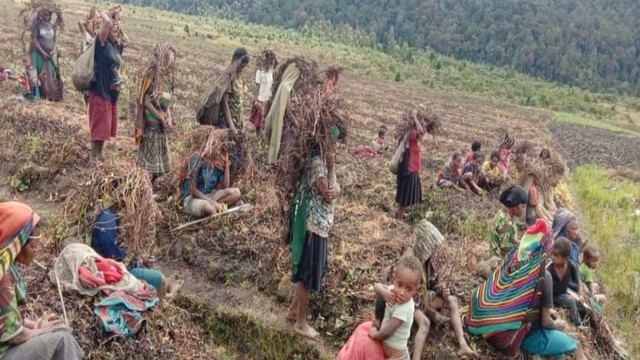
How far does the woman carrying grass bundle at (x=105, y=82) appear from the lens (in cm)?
696

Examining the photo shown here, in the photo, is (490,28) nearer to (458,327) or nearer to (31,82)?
(31,82)

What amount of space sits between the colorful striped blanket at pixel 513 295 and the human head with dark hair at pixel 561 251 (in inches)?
16.3

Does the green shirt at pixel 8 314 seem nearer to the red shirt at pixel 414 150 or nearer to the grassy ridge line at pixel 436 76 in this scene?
the red shirt at pixel 414 150

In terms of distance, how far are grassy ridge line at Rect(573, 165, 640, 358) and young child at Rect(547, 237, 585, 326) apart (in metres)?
1.22

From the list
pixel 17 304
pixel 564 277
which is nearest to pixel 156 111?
pixel 17 304

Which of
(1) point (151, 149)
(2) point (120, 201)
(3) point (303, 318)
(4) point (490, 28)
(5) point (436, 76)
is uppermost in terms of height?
(4) point (490, 28)

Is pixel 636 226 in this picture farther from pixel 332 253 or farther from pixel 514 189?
pixel 332 253

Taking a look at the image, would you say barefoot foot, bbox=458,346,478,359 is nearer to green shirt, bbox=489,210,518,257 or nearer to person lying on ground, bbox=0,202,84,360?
green shirt, bbox=489,210,518,257

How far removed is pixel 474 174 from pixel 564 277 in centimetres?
546

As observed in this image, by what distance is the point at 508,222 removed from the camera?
5852mm

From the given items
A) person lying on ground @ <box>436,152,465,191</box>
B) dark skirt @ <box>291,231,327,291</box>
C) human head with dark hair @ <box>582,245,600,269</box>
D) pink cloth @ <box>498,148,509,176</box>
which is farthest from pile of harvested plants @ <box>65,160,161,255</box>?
pink cloth @ <box>498,148,509,176</box>

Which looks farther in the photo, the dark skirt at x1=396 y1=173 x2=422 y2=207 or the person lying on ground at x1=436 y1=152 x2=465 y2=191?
the person lying on ground at x1=436 y1=152 x2=465 y2=191

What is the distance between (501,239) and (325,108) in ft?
8.10

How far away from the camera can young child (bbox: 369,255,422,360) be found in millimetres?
4121
